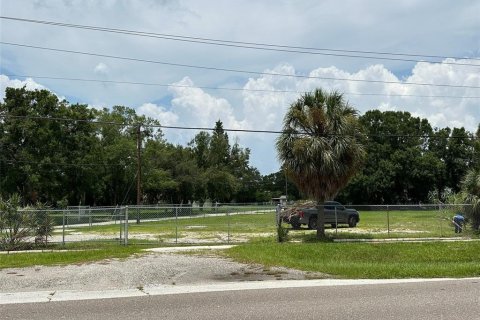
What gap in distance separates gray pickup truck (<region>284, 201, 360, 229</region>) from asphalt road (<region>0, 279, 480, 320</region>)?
16699 millimetres

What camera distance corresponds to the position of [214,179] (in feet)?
238

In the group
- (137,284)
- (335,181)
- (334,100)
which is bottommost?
(137,284)

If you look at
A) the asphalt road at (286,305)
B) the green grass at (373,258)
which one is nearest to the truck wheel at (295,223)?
the green grass at (373,258)

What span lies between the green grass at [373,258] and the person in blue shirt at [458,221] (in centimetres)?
471

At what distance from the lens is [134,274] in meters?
12.5

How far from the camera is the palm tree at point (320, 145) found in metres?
20.6

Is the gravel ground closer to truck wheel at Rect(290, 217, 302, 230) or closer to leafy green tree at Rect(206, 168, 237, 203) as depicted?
truck wheel at Rect(290, 217, 302, 230)

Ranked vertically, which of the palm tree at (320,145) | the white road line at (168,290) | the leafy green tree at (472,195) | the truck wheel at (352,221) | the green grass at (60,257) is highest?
the palm tree at (320,145)

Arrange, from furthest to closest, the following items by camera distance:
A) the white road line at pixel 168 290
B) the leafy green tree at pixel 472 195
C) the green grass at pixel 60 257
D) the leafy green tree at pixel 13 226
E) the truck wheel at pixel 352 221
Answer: the truck wheel at pixel 352 221
the leafy green tree at pixel 472 195
the leafy green tree at pixel 13 226
the green grass at pixel 60 257
the white road line at pixel 168 290

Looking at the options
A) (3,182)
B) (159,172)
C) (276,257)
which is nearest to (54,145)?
(3,182)

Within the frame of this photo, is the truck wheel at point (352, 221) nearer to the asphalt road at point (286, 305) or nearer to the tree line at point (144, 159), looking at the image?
the tree line at point (144, 159)

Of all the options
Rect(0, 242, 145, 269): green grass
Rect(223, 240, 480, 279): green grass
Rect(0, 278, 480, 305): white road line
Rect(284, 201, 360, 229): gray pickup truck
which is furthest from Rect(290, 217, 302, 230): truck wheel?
Rect(0, 278, 480, 305): white road line

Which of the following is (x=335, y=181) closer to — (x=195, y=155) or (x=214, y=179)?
(x=214, y=179)

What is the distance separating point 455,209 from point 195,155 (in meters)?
63.5
